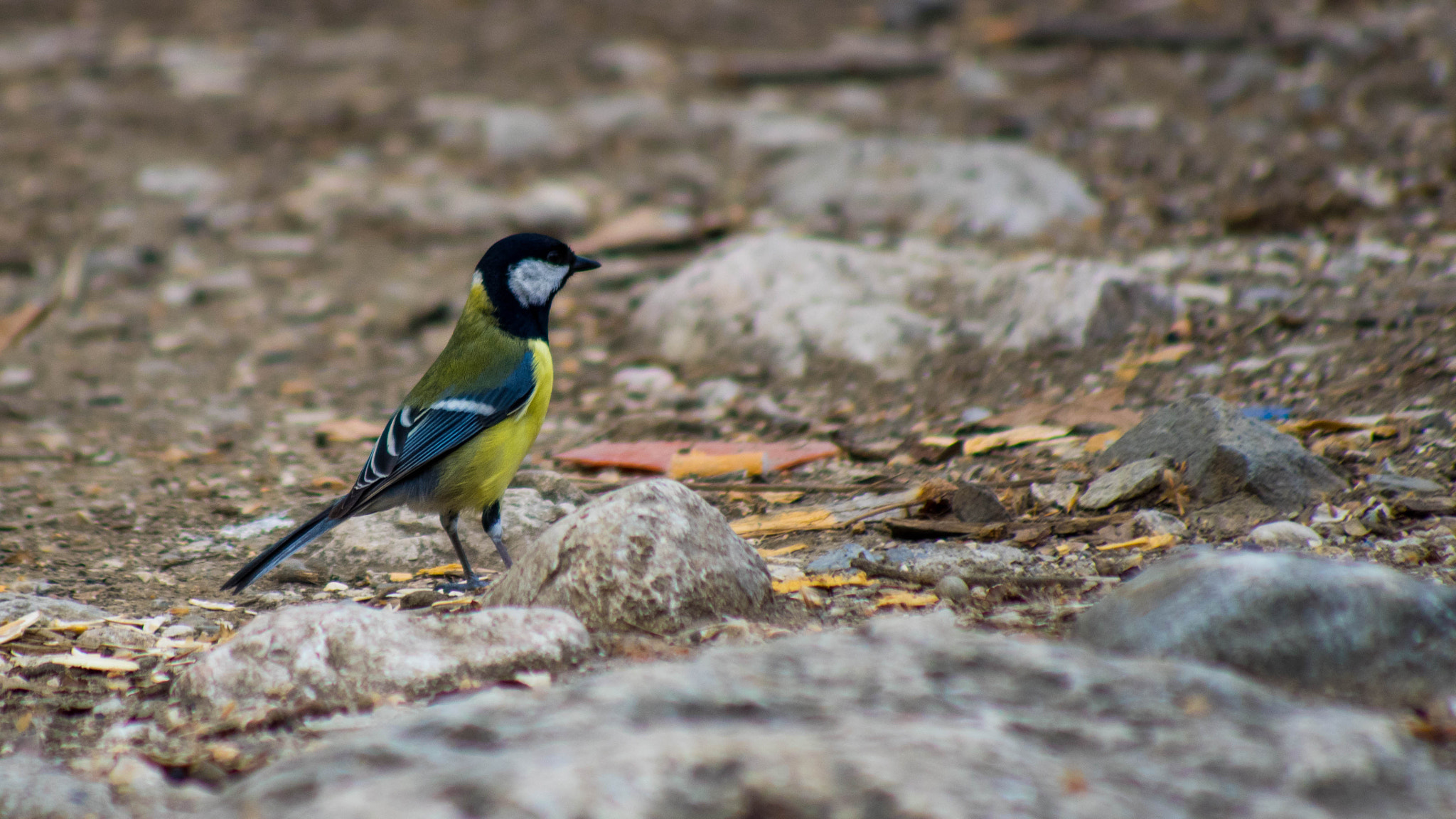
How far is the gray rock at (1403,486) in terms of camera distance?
3.37 m

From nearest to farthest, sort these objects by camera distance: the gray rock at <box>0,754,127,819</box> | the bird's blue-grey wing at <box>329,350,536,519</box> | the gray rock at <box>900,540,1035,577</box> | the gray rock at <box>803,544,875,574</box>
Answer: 1. the gray rock at <box>0,754,127,819</box>
2. the gray rock at <box>900,540,1035,577</box>
3. the gray rock at <box>803,544,875,574</box>
4. the bird's blue-grey wing at <box>329,350,536,519</box>

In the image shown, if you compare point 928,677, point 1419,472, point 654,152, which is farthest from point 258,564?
point 654,152

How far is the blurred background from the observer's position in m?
5.07

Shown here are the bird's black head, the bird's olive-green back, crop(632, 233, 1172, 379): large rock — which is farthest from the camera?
crop(632, 233, 1172, 379): large rock

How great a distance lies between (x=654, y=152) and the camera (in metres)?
8.48

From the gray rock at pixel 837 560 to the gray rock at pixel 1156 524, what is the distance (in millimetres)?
722

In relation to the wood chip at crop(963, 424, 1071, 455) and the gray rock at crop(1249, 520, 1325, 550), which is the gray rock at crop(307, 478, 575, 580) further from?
the gray rock at crop(1249, 520, 1325, 550)

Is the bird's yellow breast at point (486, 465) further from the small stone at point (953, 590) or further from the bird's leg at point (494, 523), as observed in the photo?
the small stone at point (953, 590)

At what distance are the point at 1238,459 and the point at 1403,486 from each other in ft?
1.39

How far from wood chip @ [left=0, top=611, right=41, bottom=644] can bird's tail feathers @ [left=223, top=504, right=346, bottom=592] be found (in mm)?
459

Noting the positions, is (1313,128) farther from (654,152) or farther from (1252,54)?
(654,152)

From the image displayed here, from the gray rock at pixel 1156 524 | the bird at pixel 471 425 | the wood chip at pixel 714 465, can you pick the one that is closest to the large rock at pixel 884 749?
the gray rock at pixel 1156 524

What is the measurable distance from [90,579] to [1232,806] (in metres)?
3.44

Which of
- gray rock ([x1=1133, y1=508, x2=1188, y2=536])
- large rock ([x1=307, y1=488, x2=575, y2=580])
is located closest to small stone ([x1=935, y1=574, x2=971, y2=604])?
Answer: gray rock ([x1=1133, y1=508, x2=1188, y2=536])
